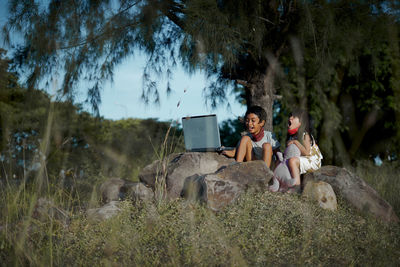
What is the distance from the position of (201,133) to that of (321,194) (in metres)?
1.27

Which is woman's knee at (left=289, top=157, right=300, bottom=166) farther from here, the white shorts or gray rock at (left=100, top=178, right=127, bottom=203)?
gray rock at (left=100, top=178, right=127, bottom=203)

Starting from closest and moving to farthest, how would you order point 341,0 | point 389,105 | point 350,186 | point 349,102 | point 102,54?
point 350,186 < point 102,54 < point 341,0 < point 389,105 < point 349,102

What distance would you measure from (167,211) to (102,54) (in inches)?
74.8

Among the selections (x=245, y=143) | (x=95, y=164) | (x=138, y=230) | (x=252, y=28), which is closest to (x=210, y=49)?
(x=252, y=28)

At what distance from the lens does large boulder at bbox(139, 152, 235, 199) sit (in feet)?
10.9

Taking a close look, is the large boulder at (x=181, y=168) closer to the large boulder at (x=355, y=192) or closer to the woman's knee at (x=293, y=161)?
the woman's knee at (x=293, y=161)

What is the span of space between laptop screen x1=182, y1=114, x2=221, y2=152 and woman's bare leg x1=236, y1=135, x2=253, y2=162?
213 mm

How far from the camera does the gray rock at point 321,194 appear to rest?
125 inches

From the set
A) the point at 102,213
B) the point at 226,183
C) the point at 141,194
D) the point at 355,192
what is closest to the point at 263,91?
the point at 355,192

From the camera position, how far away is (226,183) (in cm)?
297

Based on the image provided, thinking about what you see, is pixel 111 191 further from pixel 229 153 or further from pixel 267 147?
pixel 267 147

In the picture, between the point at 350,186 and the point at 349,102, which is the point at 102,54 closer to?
the point at 350,186

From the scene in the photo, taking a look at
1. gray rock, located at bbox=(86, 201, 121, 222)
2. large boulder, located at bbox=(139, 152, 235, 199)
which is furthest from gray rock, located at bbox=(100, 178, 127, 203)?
gray rock, located at bbox=(86, 201, 121, 222)

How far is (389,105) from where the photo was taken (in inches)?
268
